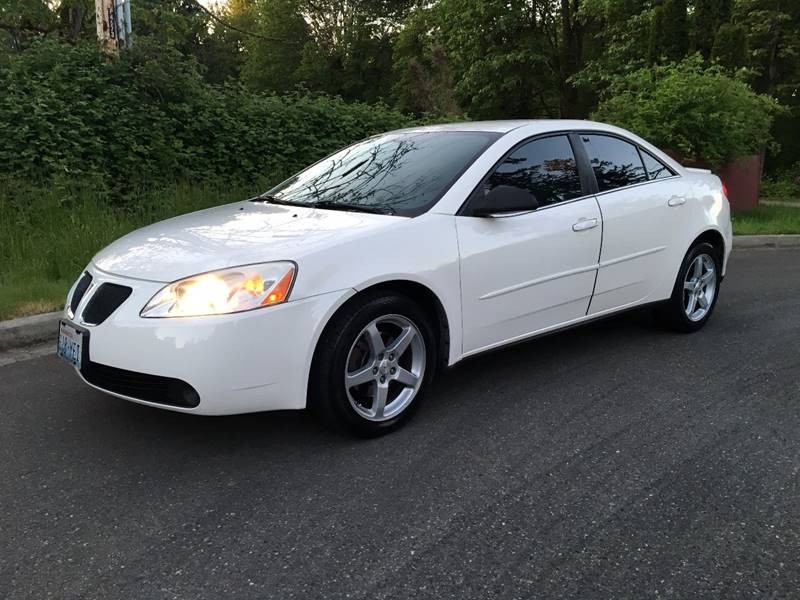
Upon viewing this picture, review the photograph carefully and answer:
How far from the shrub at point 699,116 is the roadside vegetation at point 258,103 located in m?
0.03

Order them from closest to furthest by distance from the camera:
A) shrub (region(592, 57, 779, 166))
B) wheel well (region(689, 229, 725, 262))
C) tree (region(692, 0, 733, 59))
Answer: wheel well (region(689, 229, 725, 262)) → shrub (region(592, 57, 779, 166)) → tree (region(692, 0, 733, 59))

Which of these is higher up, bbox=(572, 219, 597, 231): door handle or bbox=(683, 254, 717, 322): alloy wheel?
bbox=(572, 219, 597, 231): door handle

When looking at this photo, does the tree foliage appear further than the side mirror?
Yes

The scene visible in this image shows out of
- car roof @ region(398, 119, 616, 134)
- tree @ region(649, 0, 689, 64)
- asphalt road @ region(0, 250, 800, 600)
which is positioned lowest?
asphalt road @ region(0, 250, 800, 600)

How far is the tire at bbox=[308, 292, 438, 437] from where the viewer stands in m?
3.23

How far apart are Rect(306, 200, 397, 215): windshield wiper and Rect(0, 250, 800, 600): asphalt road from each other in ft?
3.53

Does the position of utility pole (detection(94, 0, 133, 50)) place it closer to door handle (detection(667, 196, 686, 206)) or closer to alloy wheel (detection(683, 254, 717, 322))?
door handle (detection(667, 196, 686, 206))

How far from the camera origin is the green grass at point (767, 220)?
1108 cm

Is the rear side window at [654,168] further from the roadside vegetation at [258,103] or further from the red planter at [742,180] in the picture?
the red planter at [742,180]

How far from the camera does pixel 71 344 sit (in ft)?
11.0

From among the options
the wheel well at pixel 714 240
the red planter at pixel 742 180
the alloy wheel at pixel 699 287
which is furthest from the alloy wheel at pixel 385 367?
the red planter at pixel 742 180

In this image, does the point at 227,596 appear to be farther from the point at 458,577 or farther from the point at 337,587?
the point at 458,577

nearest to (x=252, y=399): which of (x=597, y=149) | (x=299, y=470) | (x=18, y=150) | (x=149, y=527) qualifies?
(x=299, y=470)

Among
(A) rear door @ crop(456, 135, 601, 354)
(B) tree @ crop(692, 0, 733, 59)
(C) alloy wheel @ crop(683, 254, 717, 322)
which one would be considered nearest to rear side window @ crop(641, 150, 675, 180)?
(C) alloy wheel @ crop(683, 254, 717, 322)
